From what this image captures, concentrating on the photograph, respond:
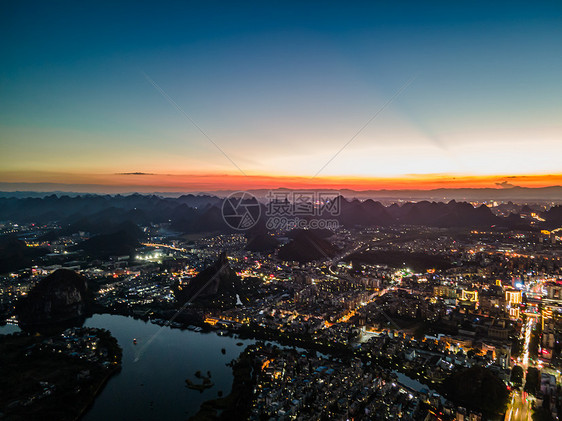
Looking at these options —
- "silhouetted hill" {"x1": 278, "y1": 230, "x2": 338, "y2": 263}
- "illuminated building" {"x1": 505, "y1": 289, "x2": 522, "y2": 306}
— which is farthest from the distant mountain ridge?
"illuminated building" {"x1": 505, "y1": 289, "x2": 522, "y2": 306}

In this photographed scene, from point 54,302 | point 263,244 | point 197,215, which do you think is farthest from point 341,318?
point 197,215

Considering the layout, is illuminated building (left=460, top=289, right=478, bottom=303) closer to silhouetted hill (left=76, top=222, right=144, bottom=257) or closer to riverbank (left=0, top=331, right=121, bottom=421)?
riverbank (left=0, top=331, right=121, bottom=421)

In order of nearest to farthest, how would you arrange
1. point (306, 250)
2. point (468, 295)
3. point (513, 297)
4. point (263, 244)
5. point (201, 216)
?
point (513, 297), point (468, 295), point (306, 250), point (263, 244), point (201, 216)

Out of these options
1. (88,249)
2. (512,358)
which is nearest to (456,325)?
(512,358)

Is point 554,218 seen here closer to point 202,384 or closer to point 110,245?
point 202,384

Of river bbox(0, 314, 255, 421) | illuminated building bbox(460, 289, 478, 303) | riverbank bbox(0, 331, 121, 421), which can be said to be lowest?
river bbox(0, 314, 255, 421)

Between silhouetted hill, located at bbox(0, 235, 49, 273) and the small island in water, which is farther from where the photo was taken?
silhouetted hill, located at bbox(0, 235, 49, 273)
